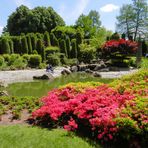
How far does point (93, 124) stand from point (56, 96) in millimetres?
2445

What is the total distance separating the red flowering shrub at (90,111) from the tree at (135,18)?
51.2 m

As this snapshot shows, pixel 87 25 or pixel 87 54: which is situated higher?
pixel 87 25

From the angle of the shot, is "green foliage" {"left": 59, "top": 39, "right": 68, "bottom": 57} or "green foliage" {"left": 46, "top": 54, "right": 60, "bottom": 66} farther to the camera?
"green foliage" {"left": 59, "top": 39, "right": 68, "bottom": 57}

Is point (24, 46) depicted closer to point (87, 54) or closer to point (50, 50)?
point (50, 50)

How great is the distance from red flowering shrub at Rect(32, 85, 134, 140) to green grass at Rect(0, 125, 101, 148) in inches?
12.6

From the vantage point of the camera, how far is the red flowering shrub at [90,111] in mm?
6028

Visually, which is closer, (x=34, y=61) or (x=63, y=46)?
(x=34, y=61)

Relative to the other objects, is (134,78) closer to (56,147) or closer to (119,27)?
(56,147)

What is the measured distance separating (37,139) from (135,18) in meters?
54.1

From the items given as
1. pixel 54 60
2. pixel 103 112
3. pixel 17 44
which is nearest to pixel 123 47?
pixel 54 60

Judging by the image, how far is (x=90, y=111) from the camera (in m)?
6.79

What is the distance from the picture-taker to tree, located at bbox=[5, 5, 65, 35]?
166 ft

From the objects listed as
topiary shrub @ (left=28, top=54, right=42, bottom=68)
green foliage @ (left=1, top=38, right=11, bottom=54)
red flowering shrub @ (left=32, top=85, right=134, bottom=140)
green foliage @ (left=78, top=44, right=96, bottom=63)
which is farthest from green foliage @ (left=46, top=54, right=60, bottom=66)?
red flowering shrub @ (left=32, top=85, right=134, bottom=140)

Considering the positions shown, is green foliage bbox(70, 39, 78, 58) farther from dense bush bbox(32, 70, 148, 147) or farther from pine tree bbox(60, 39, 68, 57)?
dense bush bbox(32, 70, 148, 147)
